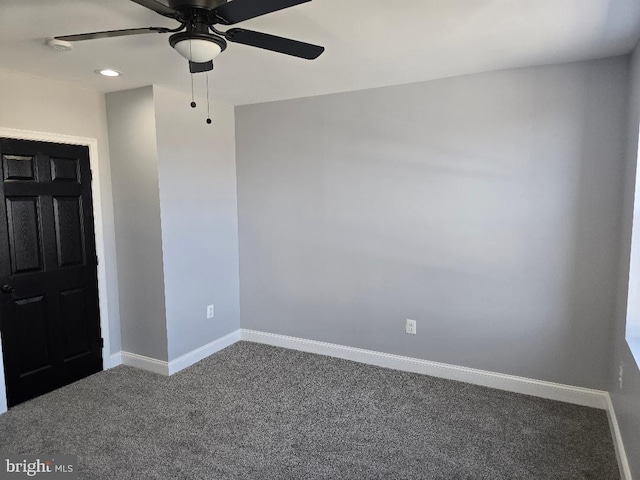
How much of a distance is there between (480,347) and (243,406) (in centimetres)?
182

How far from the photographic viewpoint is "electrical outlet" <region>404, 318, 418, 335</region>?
3.47 m

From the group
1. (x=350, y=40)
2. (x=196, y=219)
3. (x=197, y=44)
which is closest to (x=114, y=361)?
(x=196, y=219)

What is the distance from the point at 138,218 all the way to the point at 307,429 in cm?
216

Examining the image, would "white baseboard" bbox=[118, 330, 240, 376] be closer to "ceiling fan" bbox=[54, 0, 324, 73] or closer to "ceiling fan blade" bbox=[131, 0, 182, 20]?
"ceiling fan" bbox=[54, 0, 324, 73]

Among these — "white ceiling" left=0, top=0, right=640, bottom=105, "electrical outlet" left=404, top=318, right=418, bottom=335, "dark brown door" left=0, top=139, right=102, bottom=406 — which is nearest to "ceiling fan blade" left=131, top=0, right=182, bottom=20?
"white ceiling" left=0, top=0, right=640, bottom=105

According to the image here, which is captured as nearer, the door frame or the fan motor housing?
the fan motor housing

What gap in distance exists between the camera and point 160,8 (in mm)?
1565

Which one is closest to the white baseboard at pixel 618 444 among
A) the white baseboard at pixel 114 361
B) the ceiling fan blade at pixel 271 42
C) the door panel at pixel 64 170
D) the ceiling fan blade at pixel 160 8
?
the ceiling fan blade at pixel 271 42

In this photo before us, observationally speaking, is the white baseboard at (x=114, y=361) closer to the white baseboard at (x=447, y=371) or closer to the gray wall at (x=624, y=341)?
the white baseboard at (x=447, y=371)

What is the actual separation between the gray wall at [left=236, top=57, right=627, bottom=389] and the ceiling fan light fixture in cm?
190

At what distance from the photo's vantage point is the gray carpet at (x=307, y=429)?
229 centimetres

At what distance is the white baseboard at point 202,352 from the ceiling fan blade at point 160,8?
276cm

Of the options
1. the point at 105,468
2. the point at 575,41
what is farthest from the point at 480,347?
the point at 105,468

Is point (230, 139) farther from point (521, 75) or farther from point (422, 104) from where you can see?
point (521, 75)
